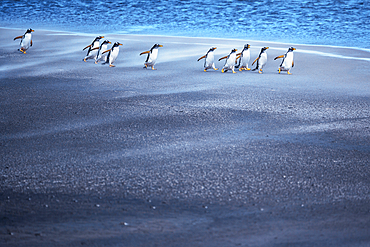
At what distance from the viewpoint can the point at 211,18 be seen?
1579 cm

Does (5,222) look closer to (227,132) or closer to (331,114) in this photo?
(227,132)

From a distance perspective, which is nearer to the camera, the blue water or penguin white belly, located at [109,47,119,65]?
penguin white belly, located at [109,47,119,65]

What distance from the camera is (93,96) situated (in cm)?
495

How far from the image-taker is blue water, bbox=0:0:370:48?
12.3 meters

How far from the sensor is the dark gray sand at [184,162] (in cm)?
209

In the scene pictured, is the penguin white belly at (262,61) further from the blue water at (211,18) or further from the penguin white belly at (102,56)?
the blue water at (211,18)

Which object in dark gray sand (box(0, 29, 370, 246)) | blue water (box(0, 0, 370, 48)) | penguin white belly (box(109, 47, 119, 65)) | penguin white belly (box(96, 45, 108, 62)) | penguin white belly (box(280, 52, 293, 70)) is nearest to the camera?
dark gray sand (box(0, 29, 370, 246))

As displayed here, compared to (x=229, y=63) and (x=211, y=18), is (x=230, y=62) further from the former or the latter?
(x=211, y=18)

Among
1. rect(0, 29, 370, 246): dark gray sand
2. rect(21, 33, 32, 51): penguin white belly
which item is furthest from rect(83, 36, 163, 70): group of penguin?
rect(21, 33, 32, 51): penguin white belly

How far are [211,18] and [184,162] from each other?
534 inches

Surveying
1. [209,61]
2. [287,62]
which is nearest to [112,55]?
[209,61]

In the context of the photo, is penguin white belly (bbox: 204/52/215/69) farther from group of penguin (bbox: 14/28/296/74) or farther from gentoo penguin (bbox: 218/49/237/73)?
gentoo penguin (bbox: 218/49/237/73)

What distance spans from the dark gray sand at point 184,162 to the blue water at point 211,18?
6.61 m

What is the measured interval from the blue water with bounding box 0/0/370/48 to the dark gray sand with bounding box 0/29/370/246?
260 inches
